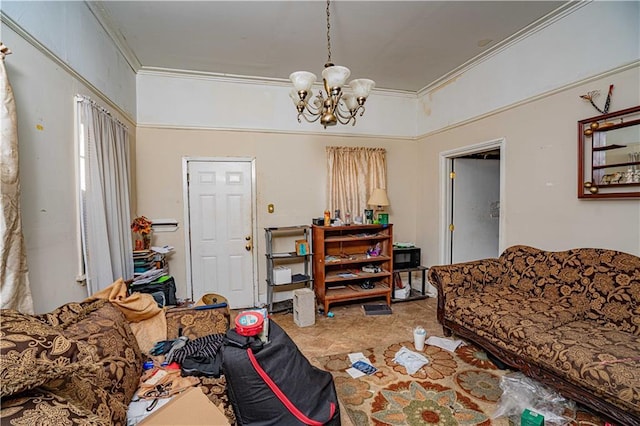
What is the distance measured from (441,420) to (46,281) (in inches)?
101

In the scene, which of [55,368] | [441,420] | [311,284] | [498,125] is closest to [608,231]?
[498,125]

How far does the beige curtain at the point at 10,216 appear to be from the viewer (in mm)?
1358

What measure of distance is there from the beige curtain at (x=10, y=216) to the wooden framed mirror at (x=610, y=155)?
3.80m

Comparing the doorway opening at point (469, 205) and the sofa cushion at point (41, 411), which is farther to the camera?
the doorway opening at point (469, 205)

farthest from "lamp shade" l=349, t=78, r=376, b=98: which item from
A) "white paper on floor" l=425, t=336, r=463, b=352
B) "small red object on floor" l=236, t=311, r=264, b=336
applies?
"white paper on floor" l=425, t=336, r=463, b=352

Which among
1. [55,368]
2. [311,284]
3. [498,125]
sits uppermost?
[498,125]

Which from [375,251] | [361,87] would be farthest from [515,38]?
[375,251]

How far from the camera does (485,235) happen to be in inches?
175

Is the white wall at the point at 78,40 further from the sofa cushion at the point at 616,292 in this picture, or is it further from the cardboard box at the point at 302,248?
the sofa cushion at the point at 616,292

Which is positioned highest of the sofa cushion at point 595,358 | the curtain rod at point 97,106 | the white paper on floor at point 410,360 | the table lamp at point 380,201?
the curtain rod at point 97,106

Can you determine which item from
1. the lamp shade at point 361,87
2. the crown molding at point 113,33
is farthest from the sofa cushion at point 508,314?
the crown molding at point 113,33

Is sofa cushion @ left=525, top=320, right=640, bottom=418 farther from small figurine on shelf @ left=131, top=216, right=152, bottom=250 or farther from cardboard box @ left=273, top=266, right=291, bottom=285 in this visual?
small figurine on shelf @ left=131, top=216, right=152, bottom=250

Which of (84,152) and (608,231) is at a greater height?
(84,152)

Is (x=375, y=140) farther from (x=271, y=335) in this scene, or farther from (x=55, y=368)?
(x=55, y=368)
